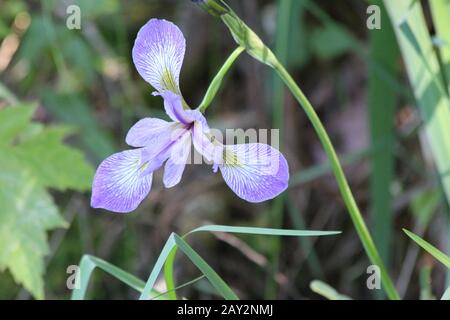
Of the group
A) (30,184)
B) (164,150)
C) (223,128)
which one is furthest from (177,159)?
(223,128)

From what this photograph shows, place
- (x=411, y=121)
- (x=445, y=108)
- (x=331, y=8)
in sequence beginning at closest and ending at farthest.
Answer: (x=445, y=108)
(x=411, y=121)
(x=331, y=8)

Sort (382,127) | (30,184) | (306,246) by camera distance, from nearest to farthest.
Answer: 1. (30,184)
2. (382,127)
3. (306,246)

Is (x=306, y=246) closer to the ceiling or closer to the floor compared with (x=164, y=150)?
closer to the floor

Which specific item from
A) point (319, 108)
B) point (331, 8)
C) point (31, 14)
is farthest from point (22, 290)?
point (331, 8)

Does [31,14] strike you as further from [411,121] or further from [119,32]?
[411,121]

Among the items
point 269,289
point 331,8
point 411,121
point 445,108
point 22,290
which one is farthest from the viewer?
point 331,8

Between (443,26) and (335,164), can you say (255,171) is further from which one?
(443,26)

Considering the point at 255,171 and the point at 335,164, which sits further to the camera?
the point at 335,164

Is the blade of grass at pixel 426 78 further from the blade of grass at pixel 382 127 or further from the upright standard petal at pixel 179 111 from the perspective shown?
the upright standard petal at pixel 179 111
